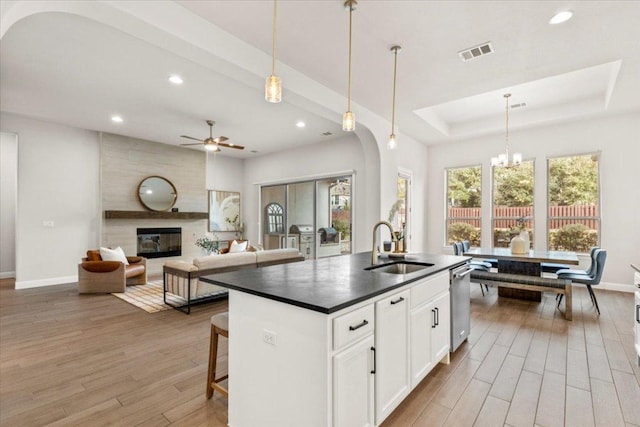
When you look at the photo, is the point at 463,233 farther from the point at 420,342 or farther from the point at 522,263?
the point at 420,342

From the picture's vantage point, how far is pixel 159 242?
23.9 ft

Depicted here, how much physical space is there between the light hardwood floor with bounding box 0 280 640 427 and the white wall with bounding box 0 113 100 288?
6.35 ft

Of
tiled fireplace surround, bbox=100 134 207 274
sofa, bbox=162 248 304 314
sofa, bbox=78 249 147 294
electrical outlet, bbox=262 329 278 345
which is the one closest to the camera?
electrical outlet, bbox=262 329 278 345

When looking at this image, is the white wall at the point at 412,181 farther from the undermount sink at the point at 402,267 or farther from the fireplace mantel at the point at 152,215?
the fireplace mantel at the point at 152,215

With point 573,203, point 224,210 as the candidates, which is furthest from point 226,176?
point 573,203

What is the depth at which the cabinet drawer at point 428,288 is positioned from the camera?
2.15 meters

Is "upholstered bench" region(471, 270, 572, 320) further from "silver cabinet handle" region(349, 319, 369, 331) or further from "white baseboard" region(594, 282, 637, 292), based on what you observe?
"silver cabinet handle" region(349, 319, 369, 331)

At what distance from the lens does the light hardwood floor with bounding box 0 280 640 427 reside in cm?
203

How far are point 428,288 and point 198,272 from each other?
3.09 metres

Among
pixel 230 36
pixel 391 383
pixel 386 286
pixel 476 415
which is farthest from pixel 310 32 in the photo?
pixel 476 415

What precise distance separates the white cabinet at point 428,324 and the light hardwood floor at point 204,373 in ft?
0.65

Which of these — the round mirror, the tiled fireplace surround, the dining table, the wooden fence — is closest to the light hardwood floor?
the dining table

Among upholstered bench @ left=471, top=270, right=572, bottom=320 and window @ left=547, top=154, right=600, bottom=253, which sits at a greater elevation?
window @ left=547, top=154, right=600, bottom=253

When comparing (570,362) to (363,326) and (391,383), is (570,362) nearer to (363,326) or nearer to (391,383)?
(391,383)
